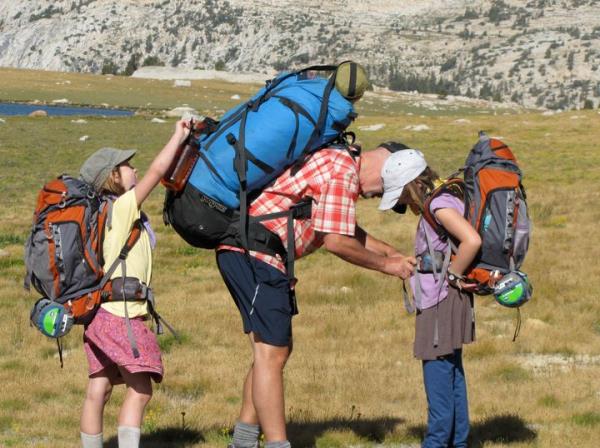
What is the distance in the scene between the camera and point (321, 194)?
5547 mm

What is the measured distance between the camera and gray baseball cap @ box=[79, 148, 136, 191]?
18.6ft

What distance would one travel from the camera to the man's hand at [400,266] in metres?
5.84

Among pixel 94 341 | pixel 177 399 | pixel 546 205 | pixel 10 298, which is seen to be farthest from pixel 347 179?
pixel 546 205

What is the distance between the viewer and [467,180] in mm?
5949

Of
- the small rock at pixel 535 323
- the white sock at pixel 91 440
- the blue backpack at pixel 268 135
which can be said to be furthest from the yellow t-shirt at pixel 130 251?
the small rock at pixel 535 323

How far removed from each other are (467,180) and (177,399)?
377 centimetres

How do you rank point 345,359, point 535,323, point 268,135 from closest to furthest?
point 268,135, point 345,359, point 535,323

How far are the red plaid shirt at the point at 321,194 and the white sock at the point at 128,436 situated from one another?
1.26 metres

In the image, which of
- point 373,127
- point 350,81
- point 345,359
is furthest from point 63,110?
point 350,81

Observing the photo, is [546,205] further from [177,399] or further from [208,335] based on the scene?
[177,399]

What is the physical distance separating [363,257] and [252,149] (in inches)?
35.9

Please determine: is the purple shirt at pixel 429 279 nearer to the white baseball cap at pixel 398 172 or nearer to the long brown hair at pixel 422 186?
the long brown hair at pixel 422 186

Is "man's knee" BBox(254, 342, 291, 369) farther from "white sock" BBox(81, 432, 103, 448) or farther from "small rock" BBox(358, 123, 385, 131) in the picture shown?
"small rock" BBox(358, 123, 385, 131)

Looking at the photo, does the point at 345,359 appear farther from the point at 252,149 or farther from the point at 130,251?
the point at 252,149
